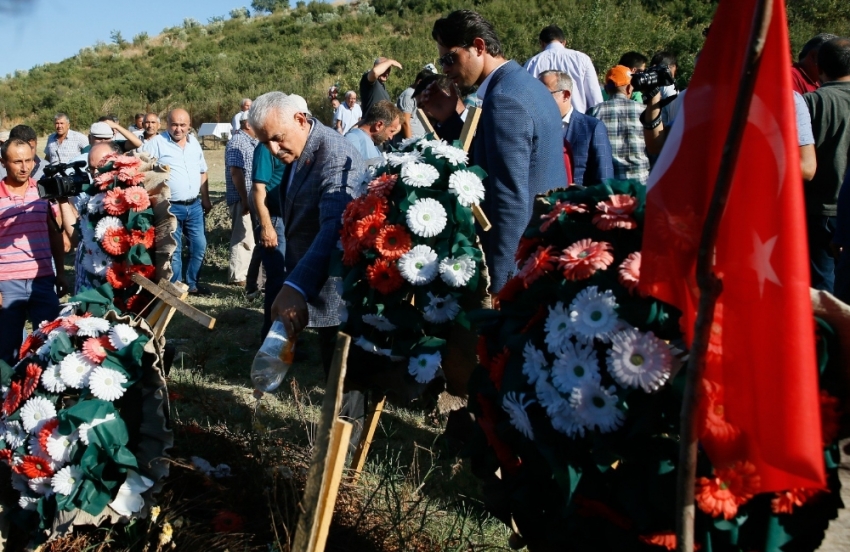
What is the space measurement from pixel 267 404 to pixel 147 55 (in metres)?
51.2

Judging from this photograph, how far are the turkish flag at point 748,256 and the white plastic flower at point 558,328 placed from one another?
0.80 feet

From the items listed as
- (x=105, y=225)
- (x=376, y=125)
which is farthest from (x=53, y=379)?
(x=376, y=125)

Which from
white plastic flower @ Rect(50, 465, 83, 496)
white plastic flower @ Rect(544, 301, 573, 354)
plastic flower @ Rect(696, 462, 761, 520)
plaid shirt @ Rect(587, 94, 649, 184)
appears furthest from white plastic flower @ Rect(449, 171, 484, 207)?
plaid shirt @ Rect(587, 94, 649, 184)

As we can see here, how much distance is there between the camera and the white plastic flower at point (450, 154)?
2898mm

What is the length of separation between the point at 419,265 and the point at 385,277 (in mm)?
138

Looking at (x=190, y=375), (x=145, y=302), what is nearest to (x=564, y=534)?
(x=145, y=302)

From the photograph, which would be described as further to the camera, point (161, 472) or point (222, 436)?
point (222, 436)

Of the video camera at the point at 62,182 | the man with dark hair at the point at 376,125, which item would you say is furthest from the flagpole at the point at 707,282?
the man with dark hair at the point at 376,125

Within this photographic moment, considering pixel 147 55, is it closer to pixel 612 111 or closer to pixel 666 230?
pixel 612 111

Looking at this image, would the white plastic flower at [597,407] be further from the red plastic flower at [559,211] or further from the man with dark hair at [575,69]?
the man with dark hair at [575,69]

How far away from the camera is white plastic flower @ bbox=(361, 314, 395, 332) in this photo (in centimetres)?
278

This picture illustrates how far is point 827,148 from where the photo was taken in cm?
466

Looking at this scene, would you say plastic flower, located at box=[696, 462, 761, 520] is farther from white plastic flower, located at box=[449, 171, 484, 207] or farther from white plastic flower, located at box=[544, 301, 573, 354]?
white plastic flower, located at box=[449, 171, 484, 207]

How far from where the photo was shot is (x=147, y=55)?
50250 millimetres
